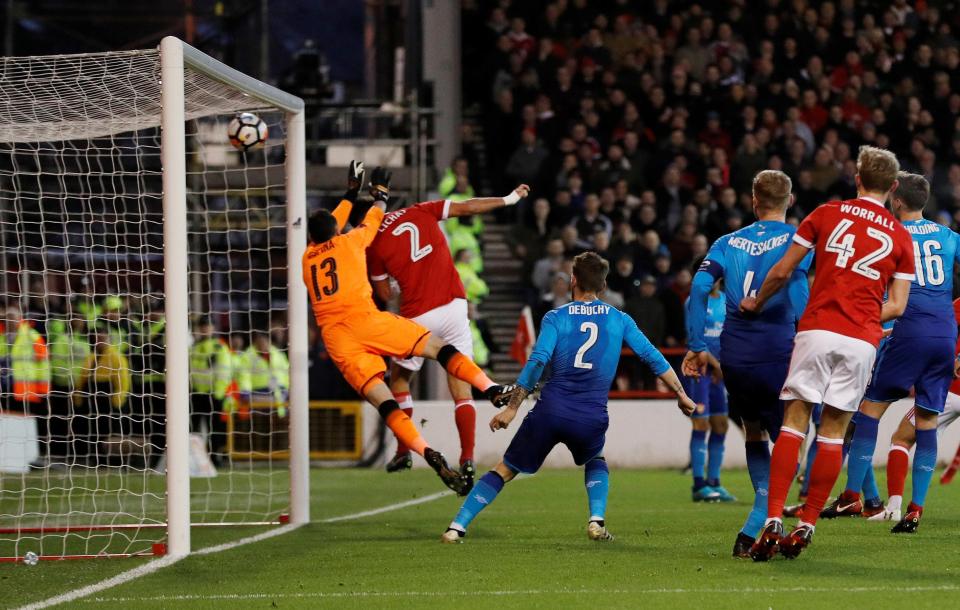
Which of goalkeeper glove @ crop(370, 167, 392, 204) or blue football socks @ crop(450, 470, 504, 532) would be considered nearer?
blue football socks @ crop(450, 470, 504, 532)

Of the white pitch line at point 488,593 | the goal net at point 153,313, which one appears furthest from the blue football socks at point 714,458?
the white pitch line at point 488,593

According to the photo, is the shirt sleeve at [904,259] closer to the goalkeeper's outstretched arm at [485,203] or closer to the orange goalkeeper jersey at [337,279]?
the goalkeeper's outstretched arm at [485,203]

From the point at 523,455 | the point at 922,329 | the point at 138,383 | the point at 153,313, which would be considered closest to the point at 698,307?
the point at 523,455

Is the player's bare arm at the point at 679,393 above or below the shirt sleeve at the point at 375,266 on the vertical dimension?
below

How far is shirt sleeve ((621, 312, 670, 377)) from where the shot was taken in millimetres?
8102

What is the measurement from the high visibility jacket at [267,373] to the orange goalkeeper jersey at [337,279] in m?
8.18

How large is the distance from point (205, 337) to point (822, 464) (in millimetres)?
12774

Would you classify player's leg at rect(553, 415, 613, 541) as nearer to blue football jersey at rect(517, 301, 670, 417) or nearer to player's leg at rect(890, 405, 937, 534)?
blue football jersey at rect(517, 301, 670, 417)

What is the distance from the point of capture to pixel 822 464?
7098 millimetres

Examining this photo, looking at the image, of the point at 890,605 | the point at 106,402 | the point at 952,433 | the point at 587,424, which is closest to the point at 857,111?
the point at 952,433

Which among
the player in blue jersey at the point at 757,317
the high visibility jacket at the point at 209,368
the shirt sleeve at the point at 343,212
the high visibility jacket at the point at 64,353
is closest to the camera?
the player in blue jersey at the point at 757,317

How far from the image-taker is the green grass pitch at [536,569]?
6.36 meters

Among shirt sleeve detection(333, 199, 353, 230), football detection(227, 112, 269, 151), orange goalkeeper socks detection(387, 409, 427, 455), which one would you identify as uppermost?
football detection(227, 112, 269, 151)

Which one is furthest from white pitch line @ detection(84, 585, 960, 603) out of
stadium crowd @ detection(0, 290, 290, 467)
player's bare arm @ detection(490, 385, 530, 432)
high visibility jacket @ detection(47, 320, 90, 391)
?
high visibility jacket @ detection(47, 320, 90, 391)
